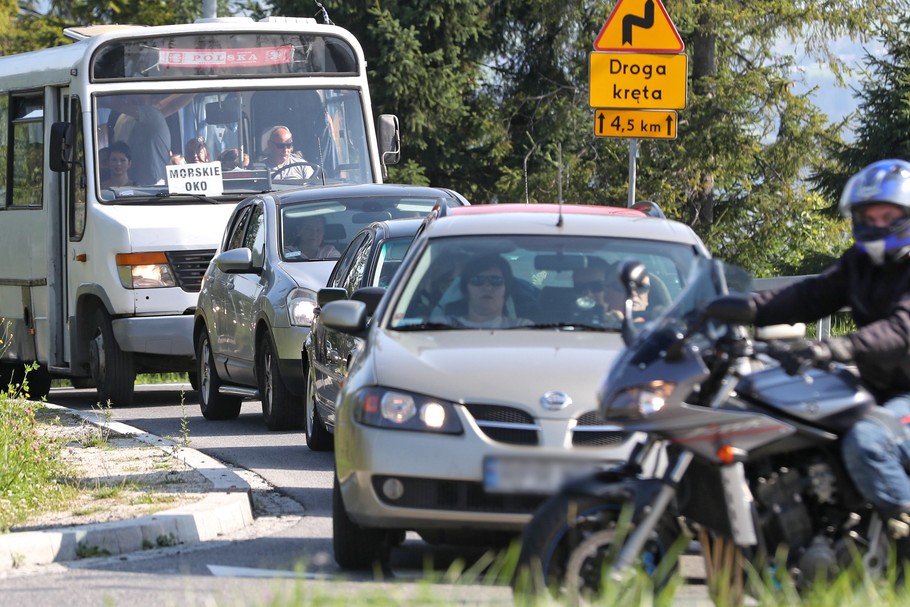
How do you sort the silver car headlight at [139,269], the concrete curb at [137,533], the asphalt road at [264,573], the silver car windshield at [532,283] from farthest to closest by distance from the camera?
the silver car headlight at [139,269], the silver car windshield at [532,283], the concrete curb at [137,533], the asphalt road at [264,573]

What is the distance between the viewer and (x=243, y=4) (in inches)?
1345

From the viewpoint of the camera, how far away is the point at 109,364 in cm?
1611

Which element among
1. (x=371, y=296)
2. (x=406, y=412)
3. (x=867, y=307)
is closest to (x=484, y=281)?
(x=371, y=296)

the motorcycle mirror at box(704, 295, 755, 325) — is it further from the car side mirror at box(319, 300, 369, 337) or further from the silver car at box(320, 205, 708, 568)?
the car side mirror at box(319, 300, 369, 337)

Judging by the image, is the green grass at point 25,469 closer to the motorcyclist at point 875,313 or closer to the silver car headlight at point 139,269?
the motorcyclist at point 875,313

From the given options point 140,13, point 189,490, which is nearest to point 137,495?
point 189,490

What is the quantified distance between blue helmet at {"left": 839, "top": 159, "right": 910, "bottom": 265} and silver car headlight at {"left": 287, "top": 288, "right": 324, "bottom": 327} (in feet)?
23.7

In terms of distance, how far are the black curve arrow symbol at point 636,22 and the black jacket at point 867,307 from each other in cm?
819

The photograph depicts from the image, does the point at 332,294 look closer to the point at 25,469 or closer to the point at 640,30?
the point at 25,469

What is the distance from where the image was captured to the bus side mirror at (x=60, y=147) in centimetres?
1622

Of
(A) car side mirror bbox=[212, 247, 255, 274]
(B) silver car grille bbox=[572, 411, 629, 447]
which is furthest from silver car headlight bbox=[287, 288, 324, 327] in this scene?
(B) silver car grille bbox=[572, 411, 629, 447]

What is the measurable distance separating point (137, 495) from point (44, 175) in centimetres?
904

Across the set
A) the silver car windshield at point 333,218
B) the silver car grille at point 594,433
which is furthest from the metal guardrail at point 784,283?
the silver car grille at point 594,433

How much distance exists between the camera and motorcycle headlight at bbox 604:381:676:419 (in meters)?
5.38
